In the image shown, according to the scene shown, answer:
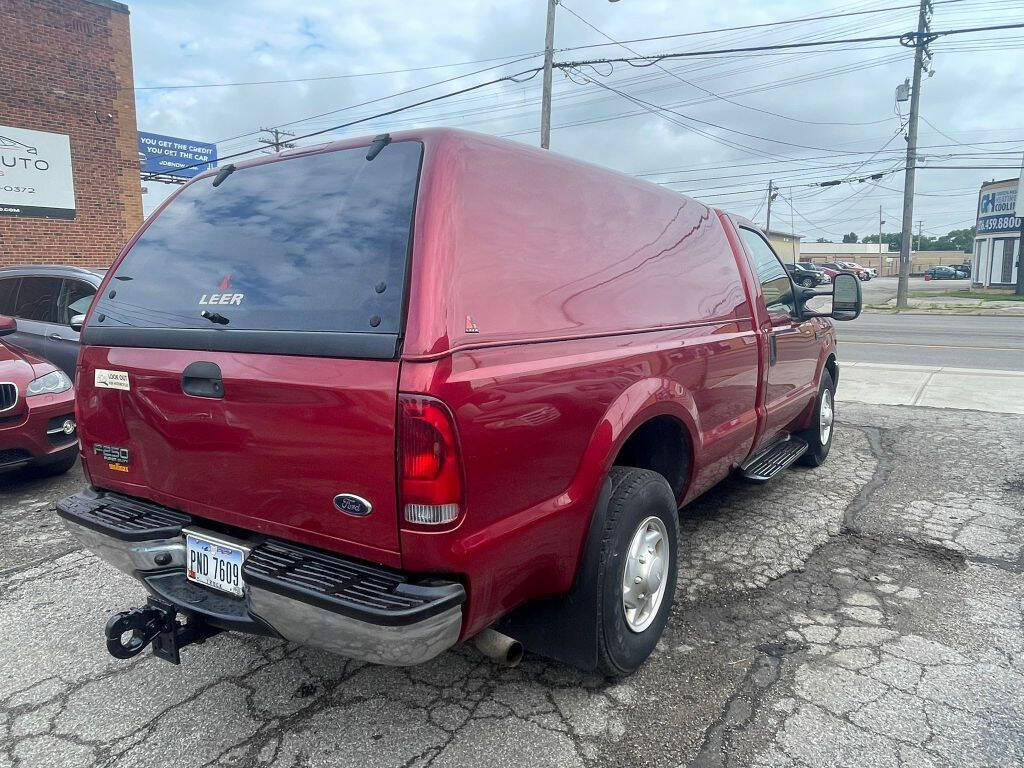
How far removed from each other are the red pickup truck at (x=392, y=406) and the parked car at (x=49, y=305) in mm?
4345

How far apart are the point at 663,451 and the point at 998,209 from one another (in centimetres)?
4614

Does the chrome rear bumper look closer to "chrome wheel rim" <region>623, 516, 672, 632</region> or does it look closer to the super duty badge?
the super duty badge

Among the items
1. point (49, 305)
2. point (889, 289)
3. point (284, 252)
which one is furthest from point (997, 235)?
point (284, 252)

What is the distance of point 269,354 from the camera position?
224 centimetres

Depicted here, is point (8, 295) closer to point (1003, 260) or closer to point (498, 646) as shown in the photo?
point (498, 646)

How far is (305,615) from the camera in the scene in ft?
6.81

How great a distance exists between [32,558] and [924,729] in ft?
14.4

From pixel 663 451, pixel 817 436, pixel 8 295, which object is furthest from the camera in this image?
pixel 8 295

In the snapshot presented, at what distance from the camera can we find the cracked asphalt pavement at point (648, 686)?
2428 millimetres

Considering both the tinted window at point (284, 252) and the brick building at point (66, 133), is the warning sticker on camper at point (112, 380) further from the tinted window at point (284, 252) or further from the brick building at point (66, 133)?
the brick building at point (66, 133)

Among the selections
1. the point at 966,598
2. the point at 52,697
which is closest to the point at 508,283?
the point at 52,697

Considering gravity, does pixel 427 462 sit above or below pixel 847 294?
below

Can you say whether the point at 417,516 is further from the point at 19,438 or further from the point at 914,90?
the point at 914,90

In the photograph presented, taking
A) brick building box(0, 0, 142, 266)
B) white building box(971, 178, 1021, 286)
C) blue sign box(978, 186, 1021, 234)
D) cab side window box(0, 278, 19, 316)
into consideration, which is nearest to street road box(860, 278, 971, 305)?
white building box(971, 178, 1021, 286)
